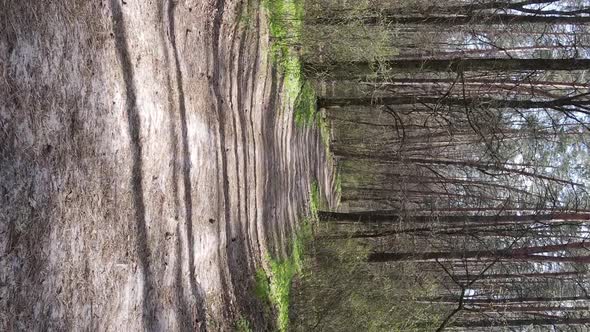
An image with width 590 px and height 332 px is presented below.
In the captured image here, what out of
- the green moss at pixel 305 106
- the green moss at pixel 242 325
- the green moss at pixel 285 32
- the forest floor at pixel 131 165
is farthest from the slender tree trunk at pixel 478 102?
the green moss at pixel 242 325

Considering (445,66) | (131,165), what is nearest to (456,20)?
(445,66)

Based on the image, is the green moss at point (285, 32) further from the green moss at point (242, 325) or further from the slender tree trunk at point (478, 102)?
the green moss at point (242, 325)

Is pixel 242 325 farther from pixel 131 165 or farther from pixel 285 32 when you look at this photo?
pixel 285 32

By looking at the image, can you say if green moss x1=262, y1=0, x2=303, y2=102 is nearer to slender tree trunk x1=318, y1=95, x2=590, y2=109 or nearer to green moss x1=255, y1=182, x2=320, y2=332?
slender tree trunk x1=318, y1=95, x2=590, y2=109

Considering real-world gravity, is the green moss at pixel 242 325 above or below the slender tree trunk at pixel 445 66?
below

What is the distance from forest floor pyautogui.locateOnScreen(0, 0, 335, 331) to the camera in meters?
2.90

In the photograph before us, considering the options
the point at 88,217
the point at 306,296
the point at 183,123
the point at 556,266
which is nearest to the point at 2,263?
the point at 88,217

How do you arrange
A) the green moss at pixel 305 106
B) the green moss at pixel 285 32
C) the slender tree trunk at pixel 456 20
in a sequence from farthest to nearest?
the green moss at pixel 305 106, the green moss at pixel 285 32, the slender tree trunk at pixel 456 20

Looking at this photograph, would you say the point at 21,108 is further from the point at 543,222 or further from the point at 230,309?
the point at 543,222

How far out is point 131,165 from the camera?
13.2ft

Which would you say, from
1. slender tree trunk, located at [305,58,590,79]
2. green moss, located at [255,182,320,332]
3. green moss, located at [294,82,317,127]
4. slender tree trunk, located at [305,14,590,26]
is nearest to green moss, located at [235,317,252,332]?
green moss, located at [255,182,320,332]

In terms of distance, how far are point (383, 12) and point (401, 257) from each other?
13.0 feet

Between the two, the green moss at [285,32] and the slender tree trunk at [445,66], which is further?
the green moss at [285,32]

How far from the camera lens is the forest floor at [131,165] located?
9.52ft
